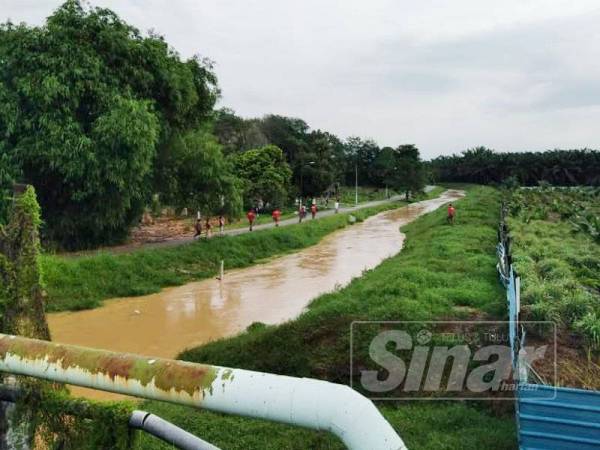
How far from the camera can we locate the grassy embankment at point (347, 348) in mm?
6379

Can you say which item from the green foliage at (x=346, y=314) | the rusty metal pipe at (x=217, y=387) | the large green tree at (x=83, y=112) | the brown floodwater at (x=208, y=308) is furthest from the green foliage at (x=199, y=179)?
the rusty metal pipe at (x=217, y=387)

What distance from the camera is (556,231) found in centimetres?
2209

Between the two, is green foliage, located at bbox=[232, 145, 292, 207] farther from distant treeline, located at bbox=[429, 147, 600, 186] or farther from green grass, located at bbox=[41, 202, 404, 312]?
distant treeline, located at bbox=[429, 147, 600, 186]

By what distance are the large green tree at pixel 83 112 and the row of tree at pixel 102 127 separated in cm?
3

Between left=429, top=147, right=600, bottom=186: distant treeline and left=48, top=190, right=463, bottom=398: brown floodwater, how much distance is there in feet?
163

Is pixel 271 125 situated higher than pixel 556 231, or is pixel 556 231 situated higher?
pixel 271 125

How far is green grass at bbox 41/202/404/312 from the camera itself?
15977 mm

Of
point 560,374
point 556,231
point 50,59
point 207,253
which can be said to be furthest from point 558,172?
point 560,374

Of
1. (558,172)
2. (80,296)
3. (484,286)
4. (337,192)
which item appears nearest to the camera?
(484,286)

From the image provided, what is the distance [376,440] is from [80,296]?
15988mm

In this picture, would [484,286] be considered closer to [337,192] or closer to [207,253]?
[207,253]

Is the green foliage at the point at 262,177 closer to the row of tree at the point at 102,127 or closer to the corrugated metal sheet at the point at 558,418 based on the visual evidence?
the row of tree at the point at 102,127

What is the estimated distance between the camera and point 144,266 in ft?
61.4

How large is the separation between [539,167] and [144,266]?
65214mm
